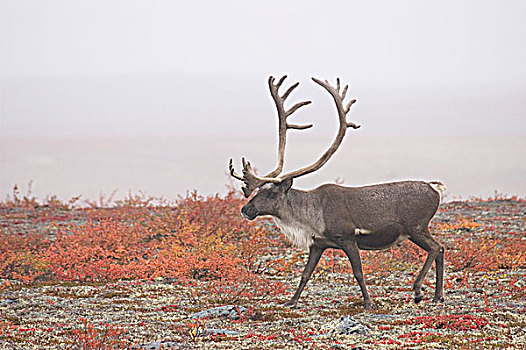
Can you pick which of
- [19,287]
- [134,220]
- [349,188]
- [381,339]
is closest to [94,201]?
[134,220]

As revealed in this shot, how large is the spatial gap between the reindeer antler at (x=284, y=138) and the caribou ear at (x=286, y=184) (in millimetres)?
62

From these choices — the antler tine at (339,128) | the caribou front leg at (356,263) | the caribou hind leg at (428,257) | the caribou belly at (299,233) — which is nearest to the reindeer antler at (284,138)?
the antler tine at (339,128)

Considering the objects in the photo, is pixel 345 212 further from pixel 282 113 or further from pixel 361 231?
pixel 282 113

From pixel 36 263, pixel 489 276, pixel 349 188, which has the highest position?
pixel 349 188

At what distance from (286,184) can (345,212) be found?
1.07 meters

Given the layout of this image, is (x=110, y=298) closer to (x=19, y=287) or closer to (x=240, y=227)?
(x=19, y=287)

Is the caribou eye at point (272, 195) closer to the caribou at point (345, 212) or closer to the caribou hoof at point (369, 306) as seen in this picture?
the caribou at point (345, 212)

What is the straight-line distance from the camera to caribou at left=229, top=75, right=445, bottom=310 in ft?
32.5

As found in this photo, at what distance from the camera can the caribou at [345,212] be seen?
390 inches

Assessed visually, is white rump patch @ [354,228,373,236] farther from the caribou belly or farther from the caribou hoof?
the caribou hoof

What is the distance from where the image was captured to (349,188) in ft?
33.7

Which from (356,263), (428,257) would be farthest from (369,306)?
(428,257)

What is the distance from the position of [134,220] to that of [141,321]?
1100cm

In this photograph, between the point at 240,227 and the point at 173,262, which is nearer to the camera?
the point at 173,262
